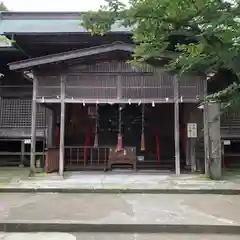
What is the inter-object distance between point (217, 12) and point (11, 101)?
13281mm

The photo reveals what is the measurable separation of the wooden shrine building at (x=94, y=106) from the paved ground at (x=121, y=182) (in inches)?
26.1

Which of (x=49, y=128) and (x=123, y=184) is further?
(x=49, y=128)

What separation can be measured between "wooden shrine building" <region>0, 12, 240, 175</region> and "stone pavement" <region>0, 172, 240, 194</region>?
72 centimetres

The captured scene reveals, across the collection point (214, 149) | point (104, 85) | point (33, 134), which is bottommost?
point (214, 149)

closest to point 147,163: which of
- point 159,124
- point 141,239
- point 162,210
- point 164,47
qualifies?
point 159,124

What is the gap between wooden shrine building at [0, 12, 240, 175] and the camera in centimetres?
1331

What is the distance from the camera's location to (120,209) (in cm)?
847

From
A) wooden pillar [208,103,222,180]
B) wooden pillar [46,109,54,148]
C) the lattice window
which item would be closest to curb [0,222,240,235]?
wooden pillar [208,103,222,180]

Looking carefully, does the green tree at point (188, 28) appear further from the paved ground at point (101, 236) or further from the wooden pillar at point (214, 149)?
the wooden pillar at point (214, 149)

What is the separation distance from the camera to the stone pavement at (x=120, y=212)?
7.04 meters

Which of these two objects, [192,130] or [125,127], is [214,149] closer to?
[192,130]

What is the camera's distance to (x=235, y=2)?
4.57m

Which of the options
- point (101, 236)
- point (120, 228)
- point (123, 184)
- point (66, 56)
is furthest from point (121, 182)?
point (101, 236)

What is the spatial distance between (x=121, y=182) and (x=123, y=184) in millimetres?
426
